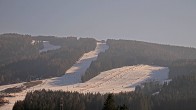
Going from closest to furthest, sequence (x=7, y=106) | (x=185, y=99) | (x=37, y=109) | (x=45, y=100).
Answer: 1. (x=37, y=109)
2. (x=45, y=100)
3. (x=185, y=99)
4. (x=7, y=106)

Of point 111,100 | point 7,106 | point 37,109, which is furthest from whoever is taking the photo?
point 7,106

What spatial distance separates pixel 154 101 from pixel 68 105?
1558 inches

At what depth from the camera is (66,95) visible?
185 m

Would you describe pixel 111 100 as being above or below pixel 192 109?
above

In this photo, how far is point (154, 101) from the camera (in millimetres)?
188000

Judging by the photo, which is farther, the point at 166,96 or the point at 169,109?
the point at 166,96

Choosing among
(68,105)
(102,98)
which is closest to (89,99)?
(102,98)

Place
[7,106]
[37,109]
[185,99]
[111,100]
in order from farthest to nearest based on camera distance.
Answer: [7,106] < [185,99] < [37,109] < [111,100]

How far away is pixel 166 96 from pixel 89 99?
33291 mm

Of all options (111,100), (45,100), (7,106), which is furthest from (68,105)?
(111,100)

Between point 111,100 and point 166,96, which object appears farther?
point 166,96

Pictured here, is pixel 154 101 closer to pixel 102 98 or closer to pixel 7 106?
pixel 102 98

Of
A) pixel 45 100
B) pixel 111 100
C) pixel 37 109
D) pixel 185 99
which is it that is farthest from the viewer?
pixel 185 99

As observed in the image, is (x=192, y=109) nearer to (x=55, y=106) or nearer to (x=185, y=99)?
(x=185, y=99)
